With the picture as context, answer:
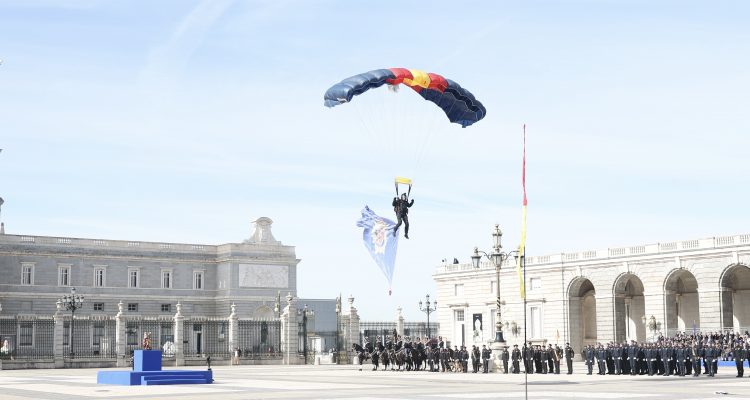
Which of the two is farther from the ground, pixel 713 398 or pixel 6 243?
pixel 6 243

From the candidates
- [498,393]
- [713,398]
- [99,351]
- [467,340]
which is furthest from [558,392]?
[467,340]

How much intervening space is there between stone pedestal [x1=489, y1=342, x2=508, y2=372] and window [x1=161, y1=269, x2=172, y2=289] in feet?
157

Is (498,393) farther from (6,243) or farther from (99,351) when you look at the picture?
(6,243)

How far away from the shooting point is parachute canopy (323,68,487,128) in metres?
31.9

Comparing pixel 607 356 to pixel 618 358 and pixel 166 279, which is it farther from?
pixel 166 279

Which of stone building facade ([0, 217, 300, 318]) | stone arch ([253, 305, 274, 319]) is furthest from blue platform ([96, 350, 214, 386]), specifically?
stone arch ([253, 305, 274, 319])

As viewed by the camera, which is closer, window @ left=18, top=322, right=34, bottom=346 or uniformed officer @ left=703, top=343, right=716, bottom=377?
uniformed officer @ left=703, top=343, right=716, bottom=377

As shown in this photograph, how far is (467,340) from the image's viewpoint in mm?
73562

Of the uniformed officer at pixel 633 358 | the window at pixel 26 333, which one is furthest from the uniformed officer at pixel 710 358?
the window at pixel 26 333

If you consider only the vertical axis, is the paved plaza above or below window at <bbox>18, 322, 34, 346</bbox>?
below

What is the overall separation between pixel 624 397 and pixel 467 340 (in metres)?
50.9

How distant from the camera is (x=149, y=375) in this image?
3136cm

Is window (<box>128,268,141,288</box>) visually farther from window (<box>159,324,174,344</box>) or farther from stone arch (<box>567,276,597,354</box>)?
stone arch (<box>567,276,597,354</box>)

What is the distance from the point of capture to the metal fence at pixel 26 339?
179 feet
